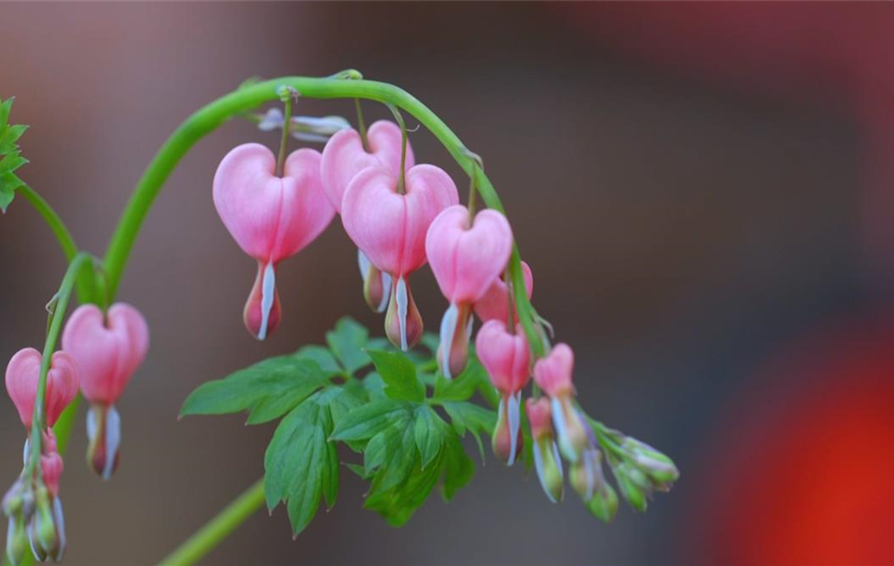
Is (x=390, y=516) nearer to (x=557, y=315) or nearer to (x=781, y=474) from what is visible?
(x=557, y=315)

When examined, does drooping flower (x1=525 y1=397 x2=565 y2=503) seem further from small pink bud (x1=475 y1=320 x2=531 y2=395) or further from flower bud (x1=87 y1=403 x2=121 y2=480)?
flower bud (x1=87 y1=403 x2=121 y2=480)

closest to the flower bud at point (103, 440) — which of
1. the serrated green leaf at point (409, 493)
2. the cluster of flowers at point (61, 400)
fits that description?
the cluster of flowers at point (61, 400)

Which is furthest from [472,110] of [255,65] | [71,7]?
[71,7]

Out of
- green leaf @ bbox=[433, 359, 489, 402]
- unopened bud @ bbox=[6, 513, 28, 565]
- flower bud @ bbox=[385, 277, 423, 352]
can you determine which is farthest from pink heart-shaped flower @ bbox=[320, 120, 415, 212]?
unopened bud @ bbox=[6, 513, 28, 565]

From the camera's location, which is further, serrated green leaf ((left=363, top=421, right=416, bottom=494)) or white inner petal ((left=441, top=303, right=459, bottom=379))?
serrated green leaf ((left=363, top=421, right=416, bottom=494))

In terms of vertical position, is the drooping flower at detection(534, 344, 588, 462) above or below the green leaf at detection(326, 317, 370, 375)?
above
